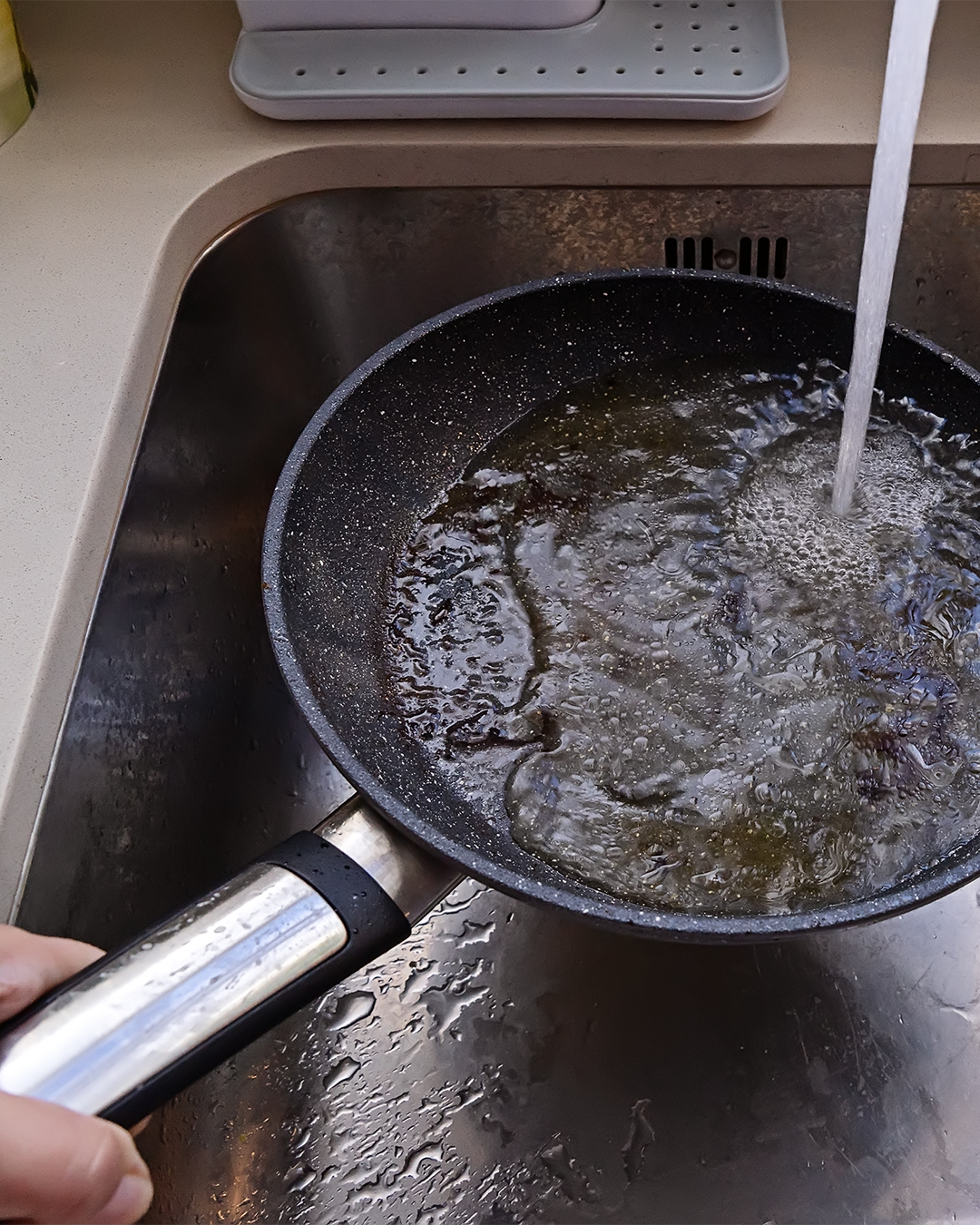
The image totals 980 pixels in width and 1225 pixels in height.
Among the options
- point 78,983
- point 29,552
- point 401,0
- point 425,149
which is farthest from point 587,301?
point 78,983

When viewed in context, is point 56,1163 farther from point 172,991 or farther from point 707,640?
point 707,640

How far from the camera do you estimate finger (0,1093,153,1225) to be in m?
0.37

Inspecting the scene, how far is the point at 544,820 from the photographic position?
61cm

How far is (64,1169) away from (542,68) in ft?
2.50

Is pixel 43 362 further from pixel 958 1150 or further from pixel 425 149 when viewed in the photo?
pixel 958 1150

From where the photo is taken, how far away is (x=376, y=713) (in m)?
0.64

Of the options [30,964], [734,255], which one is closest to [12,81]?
[734,255]

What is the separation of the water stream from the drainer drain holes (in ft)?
0.61

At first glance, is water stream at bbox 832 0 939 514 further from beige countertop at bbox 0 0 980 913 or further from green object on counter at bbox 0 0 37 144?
green object on counter at bbox 0 0 37 144

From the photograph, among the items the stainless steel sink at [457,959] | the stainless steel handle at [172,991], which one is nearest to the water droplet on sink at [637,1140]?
the stainless steel sink at [457,959]

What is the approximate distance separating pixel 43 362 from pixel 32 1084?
47 cm

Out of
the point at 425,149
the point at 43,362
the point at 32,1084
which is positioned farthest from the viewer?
the point at 425,149

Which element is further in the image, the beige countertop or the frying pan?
the beige countertop

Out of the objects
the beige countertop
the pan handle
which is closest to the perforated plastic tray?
the beige countertop
